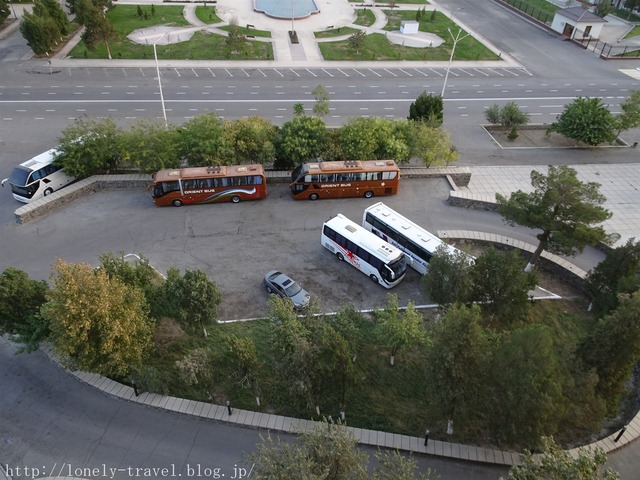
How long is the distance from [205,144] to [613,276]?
25.7m

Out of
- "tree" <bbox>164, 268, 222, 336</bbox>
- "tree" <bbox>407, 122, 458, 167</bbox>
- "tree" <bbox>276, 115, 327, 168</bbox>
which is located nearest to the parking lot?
"tree" <bbox>407, 122, 458, 167</bbox>

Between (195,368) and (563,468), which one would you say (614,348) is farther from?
(195,368)

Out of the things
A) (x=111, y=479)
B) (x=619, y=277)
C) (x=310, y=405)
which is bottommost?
(x=111, y=479)

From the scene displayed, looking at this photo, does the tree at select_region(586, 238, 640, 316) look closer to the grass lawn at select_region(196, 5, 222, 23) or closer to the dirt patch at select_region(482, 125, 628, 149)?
the dirt patch at select_region(482, 125, 628, 149)

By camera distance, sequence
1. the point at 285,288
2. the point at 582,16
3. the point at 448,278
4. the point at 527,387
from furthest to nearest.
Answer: the point at 582,16 < the point at 285,288 < the point at 448,278 < the point at 527,387

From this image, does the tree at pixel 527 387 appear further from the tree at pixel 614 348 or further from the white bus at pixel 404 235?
the white bus at pixel 404 235

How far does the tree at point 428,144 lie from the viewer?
34.2 meters

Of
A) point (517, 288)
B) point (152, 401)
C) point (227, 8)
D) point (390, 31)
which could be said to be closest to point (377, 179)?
point (517, 288)

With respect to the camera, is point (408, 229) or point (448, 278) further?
point (408, 229)

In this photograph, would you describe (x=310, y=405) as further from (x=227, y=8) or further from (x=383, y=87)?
(x=227, y=8)

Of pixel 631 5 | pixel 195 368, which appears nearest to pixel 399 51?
pixel 631 5

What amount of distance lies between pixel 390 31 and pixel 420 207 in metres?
43.5

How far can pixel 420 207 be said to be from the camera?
108 ft

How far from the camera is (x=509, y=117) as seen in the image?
4216 centimetres
